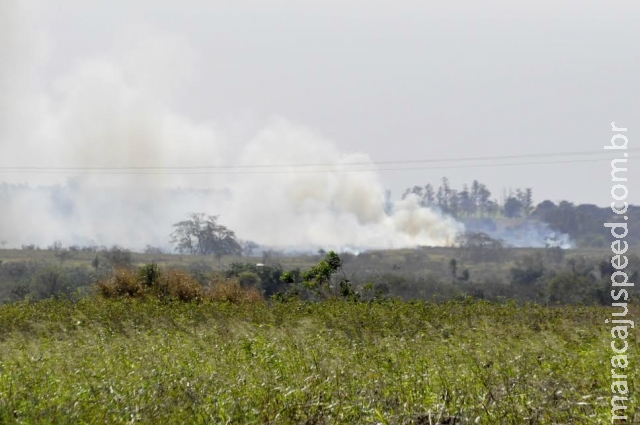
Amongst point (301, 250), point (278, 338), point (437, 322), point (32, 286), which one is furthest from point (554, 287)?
point (301, 250)

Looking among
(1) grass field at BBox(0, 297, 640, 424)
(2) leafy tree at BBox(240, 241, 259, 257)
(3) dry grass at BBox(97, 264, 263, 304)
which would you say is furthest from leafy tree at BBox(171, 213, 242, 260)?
(1) grass field at BBox(0, 297, 640, 424)

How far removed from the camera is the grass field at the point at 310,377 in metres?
10.7

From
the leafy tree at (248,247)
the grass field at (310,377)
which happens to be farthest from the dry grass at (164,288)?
the leafy tree at (248,247)

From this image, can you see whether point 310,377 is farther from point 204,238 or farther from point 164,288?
point 204,238

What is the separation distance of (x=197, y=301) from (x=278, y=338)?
15072 mm

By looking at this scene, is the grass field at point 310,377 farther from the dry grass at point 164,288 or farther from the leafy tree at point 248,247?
the leafy tree at point 248,247

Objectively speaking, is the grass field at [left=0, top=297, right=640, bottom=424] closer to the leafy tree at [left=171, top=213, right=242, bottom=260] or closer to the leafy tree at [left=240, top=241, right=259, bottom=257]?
the leafy tree at [left=171, top=213, right=242, bottom=260]

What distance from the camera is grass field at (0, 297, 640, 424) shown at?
35.1 feet

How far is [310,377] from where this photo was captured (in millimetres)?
11914

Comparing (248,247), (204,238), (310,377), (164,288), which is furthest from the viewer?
(248,247)

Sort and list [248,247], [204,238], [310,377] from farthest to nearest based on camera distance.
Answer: [248,247]
[204,238]
[310,377]

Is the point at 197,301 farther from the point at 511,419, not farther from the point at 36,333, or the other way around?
the point at 511,419

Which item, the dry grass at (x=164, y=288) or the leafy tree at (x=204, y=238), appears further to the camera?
the leafy tree at (x=204, y=238)

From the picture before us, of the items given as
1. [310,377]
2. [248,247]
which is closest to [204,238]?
[248,247]
